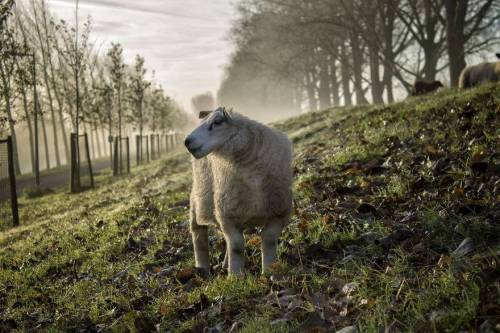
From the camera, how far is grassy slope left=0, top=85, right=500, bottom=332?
3.38m

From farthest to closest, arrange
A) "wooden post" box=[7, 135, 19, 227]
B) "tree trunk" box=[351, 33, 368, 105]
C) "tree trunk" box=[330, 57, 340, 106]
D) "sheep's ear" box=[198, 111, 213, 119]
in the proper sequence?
"tree trunk" box=[330, 57, 340, 106]
"tree trunk" box=[351, 33, 368, 105]
"wooden post" box=[7, 135, 19, 227]
"sheep's ear" box=[198, 111, 213, 119]

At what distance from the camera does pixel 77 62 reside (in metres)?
23.5

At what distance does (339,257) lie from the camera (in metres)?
4.68

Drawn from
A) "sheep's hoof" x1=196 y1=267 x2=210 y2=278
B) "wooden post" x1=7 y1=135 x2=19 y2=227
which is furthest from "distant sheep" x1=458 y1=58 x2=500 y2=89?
"wooden post" x1=7 y1=135 x2=19 y2=227

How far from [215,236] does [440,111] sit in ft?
16.5

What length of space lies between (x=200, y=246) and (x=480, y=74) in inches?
484

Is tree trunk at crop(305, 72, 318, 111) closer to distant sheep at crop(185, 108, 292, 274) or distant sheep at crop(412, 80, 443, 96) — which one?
distant sheep at crop(412, 80, 443, 96)

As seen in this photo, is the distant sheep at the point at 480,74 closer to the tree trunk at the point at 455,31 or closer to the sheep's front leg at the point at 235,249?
the tree trunk at the point at 455,31

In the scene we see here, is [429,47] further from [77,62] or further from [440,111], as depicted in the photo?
[77,62]

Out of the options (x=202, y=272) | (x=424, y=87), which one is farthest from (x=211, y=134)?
(x=424, y=87)

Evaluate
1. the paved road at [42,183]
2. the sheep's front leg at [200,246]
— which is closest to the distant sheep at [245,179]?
the sheep's front leg at [200,246]

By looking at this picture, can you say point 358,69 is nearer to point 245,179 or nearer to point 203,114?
point 203,114

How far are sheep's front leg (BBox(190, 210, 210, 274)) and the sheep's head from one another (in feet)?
4.54

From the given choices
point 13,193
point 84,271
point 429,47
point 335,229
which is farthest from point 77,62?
point 335,229
